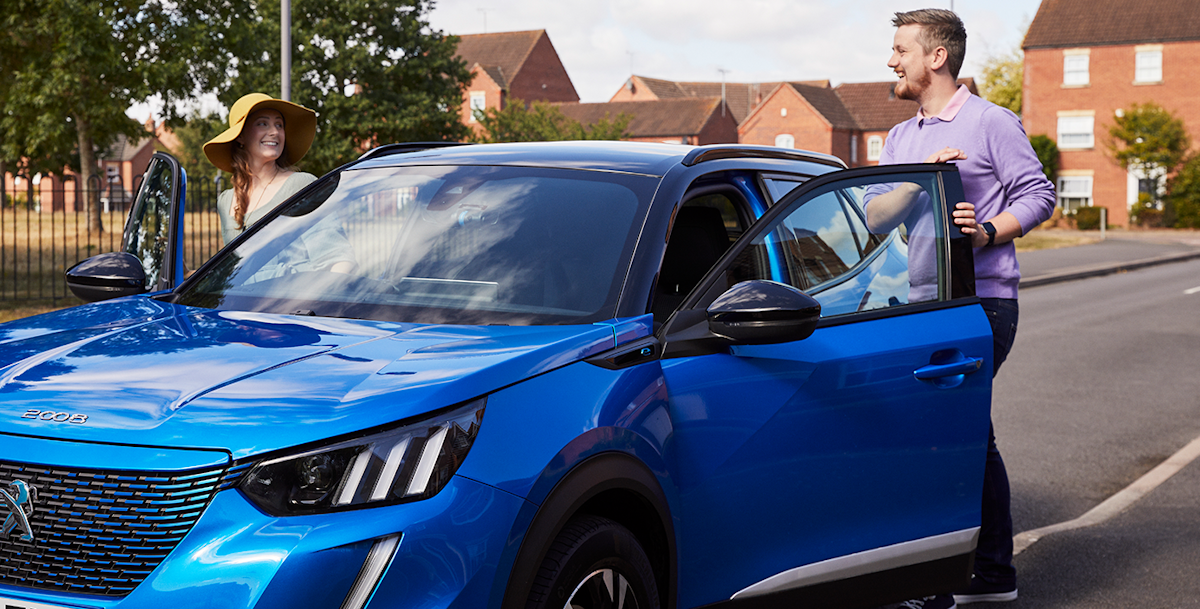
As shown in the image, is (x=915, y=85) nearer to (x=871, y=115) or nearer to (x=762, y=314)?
(x=762, y=314)

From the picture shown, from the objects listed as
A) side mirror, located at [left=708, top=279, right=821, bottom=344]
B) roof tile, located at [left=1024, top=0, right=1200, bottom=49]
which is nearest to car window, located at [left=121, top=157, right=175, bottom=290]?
side mirror, located at [left=708, top=279, right=821, bottom=344]

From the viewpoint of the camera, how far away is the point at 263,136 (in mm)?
5238

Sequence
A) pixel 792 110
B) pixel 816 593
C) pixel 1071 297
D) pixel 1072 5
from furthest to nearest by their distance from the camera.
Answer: pixel 792 110 → pixel 1072 5 → pixel 1071 297 → pixel 816 593

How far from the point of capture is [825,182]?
11.5 ft

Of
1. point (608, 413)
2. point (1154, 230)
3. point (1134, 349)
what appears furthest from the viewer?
point (1154, 230)

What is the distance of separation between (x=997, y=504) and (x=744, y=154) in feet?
5.49

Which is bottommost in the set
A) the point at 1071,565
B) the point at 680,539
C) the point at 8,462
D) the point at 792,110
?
the point at 1071,565

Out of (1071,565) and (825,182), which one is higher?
(825,182)

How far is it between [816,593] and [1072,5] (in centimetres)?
6211

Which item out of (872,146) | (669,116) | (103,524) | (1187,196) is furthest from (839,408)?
(872,146)

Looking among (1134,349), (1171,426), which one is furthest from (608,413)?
(1134,349)

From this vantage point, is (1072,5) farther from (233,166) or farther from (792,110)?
(233,166)

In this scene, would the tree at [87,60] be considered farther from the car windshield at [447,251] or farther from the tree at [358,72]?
the car windshield at [447,251]

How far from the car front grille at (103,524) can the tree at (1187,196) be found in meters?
55.0
